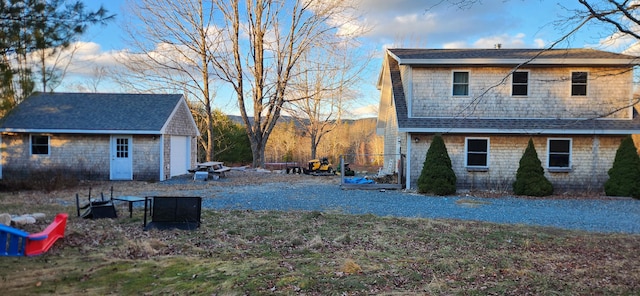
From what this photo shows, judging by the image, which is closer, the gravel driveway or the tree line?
the gravel driveway

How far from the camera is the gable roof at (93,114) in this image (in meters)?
17.7

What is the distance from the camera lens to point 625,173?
533 inches

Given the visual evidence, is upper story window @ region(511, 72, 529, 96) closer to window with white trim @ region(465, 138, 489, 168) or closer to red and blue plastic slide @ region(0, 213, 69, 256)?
window with white trim @ region(465, 138, 489, 168)

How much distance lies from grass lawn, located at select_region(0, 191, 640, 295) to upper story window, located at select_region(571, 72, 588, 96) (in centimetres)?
876

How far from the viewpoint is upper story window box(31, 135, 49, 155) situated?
18125mm

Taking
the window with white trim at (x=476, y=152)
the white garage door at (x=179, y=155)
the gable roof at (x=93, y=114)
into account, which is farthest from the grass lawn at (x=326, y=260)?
the white garage door at (x=179, y=155)

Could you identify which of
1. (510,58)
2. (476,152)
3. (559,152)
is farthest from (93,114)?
(559,152)

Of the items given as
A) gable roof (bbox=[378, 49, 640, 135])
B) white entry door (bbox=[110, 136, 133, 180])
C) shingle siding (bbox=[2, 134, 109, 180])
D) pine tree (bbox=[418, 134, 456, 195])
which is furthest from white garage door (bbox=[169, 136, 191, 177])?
pine tree (bbox=[418, 134, 456, 195])

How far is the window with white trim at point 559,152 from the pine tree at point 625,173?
4.50 feet

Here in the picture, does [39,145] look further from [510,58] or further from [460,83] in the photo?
[510,58]

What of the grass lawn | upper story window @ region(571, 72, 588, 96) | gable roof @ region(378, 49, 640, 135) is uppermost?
upper story window @ region(571, 72, 588, 96)

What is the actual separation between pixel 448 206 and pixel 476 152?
426 centimetres

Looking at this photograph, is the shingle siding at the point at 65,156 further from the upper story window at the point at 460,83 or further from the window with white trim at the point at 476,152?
the window with white trim at the point at 476,152

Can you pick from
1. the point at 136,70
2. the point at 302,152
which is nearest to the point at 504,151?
the point at 136,70
